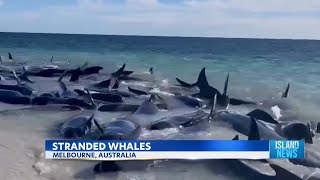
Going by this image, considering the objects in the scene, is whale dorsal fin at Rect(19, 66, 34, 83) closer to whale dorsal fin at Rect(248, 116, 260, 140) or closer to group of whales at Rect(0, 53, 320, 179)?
group of whales at Rect(0, 53, 320, 179)

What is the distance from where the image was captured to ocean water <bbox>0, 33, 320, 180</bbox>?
13.6 feet

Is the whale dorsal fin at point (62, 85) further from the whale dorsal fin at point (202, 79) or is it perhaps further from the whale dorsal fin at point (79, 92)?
the whale dorsal fin at point (202, 79)

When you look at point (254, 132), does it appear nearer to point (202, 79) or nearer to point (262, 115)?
point (262, 115)

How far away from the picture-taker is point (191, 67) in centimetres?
421

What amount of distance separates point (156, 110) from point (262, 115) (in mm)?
700

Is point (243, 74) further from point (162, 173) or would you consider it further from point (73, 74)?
point (73, 74)

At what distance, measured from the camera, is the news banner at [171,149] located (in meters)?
4.04

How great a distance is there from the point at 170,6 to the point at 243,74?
2.15 feet

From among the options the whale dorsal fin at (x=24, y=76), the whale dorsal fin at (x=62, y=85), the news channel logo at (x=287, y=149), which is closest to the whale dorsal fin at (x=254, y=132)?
the news channel logo at (x=287, y=149)

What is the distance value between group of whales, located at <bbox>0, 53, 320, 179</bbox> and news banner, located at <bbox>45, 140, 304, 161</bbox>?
0.05m

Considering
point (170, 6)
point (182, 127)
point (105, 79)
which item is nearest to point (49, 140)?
point (105, 79)

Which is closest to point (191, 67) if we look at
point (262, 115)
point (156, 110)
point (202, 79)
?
point (202, 79)

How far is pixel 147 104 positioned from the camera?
421 cm

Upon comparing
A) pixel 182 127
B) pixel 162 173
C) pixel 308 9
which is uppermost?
pixel 308 9
